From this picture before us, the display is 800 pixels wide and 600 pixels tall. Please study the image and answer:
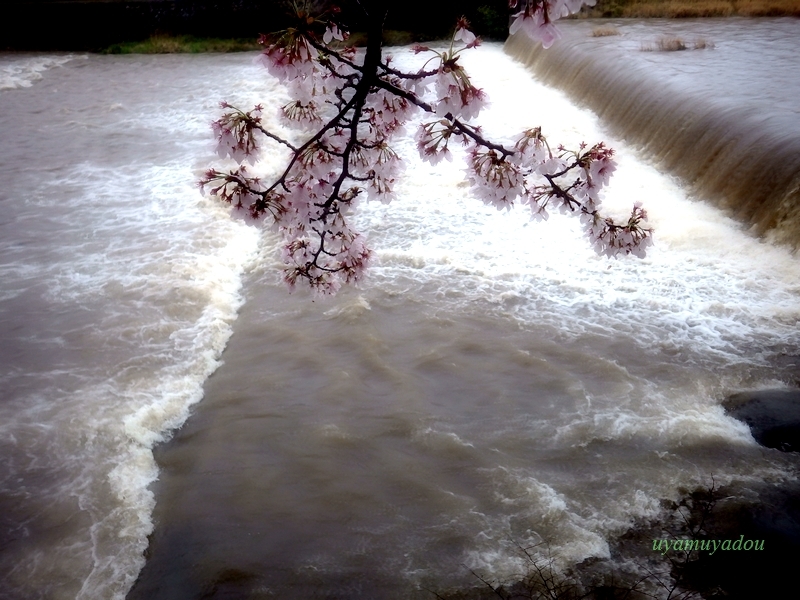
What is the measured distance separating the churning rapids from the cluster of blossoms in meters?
1.23

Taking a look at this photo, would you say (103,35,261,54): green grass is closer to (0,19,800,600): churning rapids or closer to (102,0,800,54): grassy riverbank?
(102,0,800,54): grassy riverbank

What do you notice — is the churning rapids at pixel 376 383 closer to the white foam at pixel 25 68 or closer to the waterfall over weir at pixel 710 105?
Result: the waterfall over weir at pixel 710 105

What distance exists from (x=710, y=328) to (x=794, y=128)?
9.10 feet

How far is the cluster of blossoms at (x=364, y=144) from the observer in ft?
7.22

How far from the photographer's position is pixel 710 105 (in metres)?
7.54

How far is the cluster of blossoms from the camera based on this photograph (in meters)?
2.20

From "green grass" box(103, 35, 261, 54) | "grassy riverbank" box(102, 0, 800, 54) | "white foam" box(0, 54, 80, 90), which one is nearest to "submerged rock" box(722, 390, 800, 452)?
"grassy riverbank" box(102, 0, 800, 54)

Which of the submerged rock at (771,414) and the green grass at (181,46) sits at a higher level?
the green grass at (181,46)

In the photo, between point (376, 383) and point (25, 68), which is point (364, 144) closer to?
point (376, 383)

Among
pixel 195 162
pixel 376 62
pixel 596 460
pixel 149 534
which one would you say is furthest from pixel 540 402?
pixel 195 162

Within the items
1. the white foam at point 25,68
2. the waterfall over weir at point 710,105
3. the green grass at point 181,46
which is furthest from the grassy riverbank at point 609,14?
the white foam at point 25,68

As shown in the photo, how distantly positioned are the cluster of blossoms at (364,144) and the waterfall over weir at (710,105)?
147 inches

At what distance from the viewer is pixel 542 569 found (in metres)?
3.07

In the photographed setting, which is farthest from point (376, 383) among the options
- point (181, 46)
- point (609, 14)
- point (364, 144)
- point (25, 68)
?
point (181, 46)
